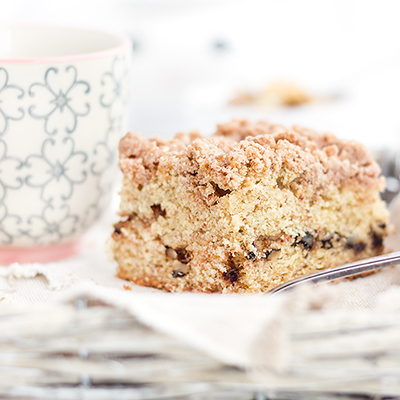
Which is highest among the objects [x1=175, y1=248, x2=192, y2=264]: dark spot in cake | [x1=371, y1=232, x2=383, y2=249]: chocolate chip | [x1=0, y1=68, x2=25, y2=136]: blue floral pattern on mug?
[x1=0, y1=68, x2=25, y2=136]: blue floral pattern on mug

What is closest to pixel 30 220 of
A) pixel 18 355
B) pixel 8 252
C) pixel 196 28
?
pixel 8 252

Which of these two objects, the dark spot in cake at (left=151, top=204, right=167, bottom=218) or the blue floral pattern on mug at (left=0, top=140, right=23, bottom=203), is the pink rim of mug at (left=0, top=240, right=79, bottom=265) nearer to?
the blue floral pattern on mug at (left=0, top=140, right=23, bottom=203)

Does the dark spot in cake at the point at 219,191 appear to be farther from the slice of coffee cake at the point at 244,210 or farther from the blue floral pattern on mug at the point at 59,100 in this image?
the blue floral pattern on mug at the point at 59,100

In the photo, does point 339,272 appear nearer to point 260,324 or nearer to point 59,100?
point 260,324

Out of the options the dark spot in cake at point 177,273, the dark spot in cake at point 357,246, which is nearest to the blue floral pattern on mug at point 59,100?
the dark spot in cake at point 177,273

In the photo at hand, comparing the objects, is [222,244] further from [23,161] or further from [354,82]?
[354,82]

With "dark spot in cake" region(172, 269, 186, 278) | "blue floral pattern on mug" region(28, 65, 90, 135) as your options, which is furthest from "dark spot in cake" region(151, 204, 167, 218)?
"blue floral pattern on mug" region(28, 65, 90, 135)

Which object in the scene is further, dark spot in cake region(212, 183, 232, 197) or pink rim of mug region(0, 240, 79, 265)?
pink rim of mug region(0, 240, 79, 265)
